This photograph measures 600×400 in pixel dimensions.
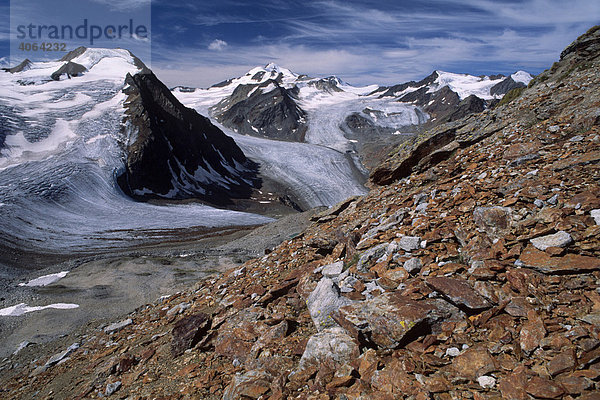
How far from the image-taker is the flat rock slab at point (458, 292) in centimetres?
482

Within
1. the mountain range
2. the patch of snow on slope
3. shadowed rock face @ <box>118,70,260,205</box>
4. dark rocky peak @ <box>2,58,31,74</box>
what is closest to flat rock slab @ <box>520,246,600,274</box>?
the patch of snow on slope

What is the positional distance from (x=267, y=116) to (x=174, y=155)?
89551mm

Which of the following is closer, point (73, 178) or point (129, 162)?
point (73, 178)

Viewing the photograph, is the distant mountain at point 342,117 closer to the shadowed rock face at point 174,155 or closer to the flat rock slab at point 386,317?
the shadowed rock face at point 174,155

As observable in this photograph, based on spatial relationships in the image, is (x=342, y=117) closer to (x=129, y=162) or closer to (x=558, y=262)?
(x=129, y=162)

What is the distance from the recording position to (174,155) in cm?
8194

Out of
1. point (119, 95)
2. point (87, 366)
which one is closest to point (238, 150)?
point (119, 95)

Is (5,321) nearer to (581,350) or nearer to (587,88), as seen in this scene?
(581,350)

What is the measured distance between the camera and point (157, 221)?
48594 mm

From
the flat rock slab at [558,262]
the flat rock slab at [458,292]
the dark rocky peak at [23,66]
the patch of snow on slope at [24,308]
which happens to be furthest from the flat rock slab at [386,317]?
the dark rocky peak at [23,66]

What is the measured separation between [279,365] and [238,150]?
349ft

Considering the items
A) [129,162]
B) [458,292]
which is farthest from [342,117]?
[458,292]

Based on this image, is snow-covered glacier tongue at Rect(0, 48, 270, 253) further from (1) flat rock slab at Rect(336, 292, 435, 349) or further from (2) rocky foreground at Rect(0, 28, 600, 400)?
(1) flat rock slab at Rect(336, 292, 435, 349)

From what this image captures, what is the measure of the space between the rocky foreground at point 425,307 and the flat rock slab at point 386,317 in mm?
20
